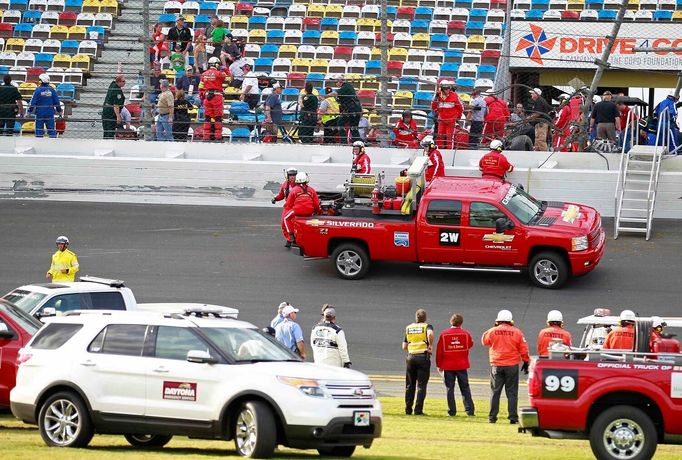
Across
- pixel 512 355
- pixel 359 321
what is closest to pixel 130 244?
pixel 359 321

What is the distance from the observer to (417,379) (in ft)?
58.4

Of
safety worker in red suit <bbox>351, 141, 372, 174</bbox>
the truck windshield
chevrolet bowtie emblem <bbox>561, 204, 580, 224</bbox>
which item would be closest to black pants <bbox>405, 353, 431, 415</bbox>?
the truck windshield

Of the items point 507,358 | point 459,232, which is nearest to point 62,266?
point 459,232

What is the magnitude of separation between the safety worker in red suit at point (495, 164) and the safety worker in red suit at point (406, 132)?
3.08 metres

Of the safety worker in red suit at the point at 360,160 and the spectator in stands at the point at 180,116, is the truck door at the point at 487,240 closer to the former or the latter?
the safety worker in red suit at the point at 360,160

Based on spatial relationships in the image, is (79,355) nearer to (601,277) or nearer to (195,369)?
(195,369)

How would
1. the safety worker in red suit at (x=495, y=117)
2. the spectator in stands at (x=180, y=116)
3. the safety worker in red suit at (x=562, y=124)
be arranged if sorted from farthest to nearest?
the spectator in stands at (x=180, y=116) < the safety worker in red suit at (x=495, y=117) < the safety worker in red suit at (x=562, y=124)

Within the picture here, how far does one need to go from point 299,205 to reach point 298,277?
126 cm

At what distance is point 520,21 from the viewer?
A: 37.1 m

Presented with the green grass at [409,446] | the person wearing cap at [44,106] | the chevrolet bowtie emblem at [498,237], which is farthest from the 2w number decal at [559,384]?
the person wearing cap at [44,106]

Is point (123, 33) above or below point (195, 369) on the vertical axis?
above

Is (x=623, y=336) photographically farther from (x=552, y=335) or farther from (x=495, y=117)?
(x=495, y=117)

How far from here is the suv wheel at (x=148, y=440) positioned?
14.0 m

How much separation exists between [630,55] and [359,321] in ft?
60.6
